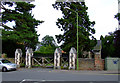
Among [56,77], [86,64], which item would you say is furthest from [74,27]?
[56,77]

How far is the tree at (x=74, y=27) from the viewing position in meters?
31.5

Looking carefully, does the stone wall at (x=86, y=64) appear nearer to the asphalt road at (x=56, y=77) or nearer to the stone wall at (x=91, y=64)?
the stone wall at (x=91, y=64)

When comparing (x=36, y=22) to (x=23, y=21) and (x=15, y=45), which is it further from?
(x=15, y=45)

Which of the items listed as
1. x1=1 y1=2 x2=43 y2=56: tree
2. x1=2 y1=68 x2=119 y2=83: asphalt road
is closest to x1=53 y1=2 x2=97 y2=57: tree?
x1=1 y1=2 x2=43 y2=56: tree

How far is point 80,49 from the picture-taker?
32.1 m

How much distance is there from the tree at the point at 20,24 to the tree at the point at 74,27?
470cm

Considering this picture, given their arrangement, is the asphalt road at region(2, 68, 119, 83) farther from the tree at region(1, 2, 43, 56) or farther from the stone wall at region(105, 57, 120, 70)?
the tree at region(1, 2, 43, 56)

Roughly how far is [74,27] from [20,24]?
30.0ft

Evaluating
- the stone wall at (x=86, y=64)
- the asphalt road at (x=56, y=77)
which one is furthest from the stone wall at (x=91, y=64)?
the asphalt road at (x=56, y=77)

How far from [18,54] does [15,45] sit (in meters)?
6.08

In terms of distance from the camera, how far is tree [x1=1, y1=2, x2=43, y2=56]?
28.8 meters

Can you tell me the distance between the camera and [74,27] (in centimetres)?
3138

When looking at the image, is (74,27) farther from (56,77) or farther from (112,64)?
(56,77)

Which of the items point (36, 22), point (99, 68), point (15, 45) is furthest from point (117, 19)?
point (15, 45)
